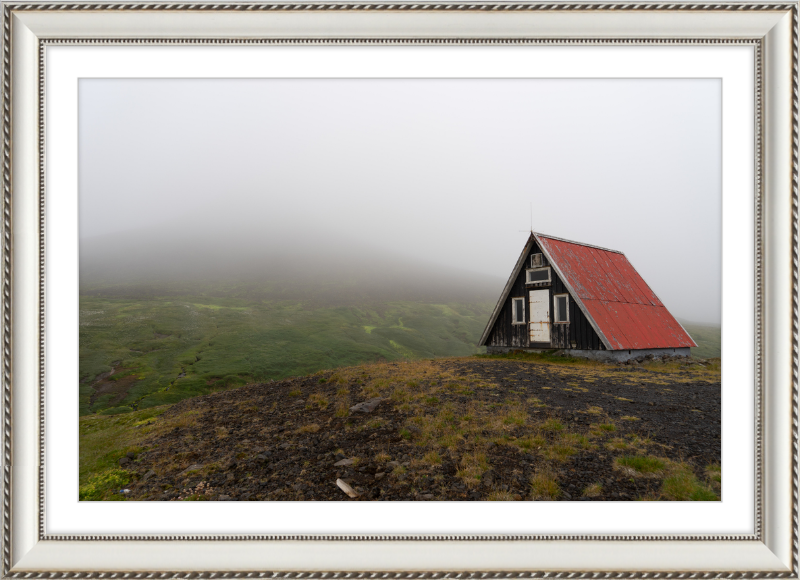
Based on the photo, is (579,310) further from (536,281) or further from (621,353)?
(536,281)

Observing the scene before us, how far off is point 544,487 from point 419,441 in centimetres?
256

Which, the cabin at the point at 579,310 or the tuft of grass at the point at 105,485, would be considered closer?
the tuft of grass at the point at 105,485

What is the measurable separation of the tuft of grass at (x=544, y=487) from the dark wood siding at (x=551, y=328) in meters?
13.8

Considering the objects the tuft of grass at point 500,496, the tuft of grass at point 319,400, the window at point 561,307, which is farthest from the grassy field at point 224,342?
the window at point 561,307

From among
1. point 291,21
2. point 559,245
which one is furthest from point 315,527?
point 559,245

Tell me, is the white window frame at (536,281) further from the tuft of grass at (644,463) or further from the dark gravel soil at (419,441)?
the tuft of grass at (644,463)

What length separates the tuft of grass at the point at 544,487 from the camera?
4.70 metres

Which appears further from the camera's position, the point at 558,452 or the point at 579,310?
the point at 579,310

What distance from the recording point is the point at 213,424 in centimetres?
913

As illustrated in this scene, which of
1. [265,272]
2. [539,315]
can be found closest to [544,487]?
[539,315]

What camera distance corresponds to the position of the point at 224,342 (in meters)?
33.1

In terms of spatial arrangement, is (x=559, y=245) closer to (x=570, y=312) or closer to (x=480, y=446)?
(x=570, y=312)

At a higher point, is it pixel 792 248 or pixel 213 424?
pixel 792 248

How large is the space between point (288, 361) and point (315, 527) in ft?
90.9
